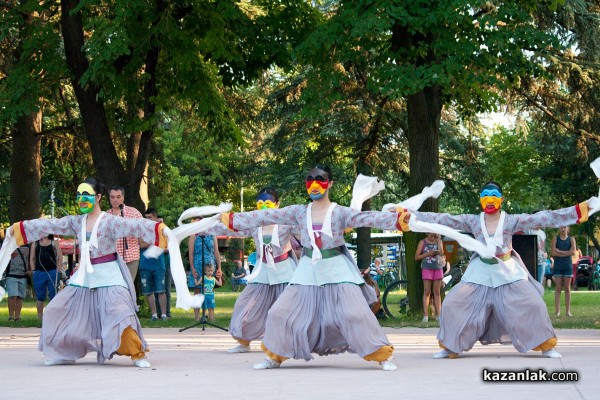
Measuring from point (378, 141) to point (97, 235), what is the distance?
67.4ft

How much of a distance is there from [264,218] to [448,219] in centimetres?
198

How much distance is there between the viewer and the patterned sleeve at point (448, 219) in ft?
41.4

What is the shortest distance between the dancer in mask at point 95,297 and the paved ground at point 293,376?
228 mm

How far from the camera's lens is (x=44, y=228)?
1284 cm

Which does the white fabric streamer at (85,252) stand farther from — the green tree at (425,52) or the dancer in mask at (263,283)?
the green tree at (425,52)

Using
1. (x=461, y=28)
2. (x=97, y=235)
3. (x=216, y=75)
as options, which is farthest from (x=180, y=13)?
(x=97, y=235)

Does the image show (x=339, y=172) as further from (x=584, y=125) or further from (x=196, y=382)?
(x=196, y=382)

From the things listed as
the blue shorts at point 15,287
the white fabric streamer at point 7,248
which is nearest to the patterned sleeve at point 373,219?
the white fabric streamer at point 7,248

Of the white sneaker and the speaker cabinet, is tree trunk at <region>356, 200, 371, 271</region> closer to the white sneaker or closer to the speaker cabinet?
the speaker cabinet

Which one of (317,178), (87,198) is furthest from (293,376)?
(87,198)

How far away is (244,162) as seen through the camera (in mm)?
39312

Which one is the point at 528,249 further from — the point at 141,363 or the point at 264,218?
the point at 141,363

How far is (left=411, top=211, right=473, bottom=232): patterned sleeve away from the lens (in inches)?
497

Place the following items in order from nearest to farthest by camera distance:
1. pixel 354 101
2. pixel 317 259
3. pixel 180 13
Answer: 1. pixel 317 259
2. pixel 180 13
3. pixel 354 101
